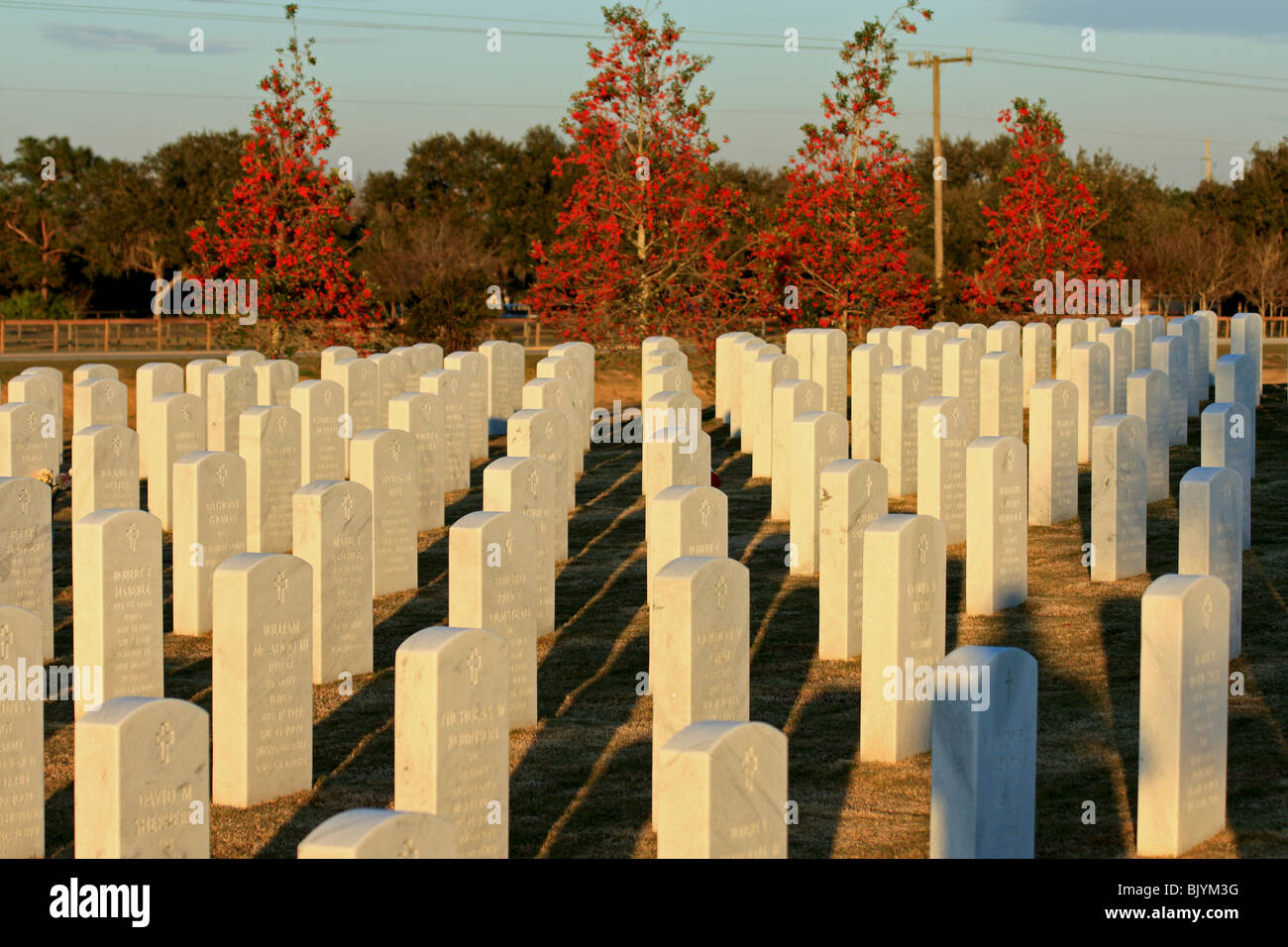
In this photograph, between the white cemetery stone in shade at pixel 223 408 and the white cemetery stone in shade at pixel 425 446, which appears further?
the white cemetery stone in shade at pixel 223 408

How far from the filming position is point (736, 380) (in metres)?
22.6

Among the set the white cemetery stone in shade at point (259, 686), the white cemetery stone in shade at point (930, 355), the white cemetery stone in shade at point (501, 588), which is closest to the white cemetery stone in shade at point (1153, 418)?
the white cemetery stone in shade at point (930, 355)

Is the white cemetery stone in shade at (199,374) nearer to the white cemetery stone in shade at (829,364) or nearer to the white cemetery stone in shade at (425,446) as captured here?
the white cemetery stone in shade at (425,446)

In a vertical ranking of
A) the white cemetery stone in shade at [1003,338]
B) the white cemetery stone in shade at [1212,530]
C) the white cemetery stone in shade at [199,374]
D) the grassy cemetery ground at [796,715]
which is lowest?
the grassy cemetery ground at [796,715]

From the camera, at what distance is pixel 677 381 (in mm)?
18891

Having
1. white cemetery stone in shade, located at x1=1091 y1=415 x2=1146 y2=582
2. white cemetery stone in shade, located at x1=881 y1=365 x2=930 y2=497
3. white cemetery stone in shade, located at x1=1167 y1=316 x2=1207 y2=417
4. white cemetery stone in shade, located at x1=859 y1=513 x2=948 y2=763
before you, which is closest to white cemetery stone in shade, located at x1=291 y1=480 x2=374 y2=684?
white cemetery stone in shade, located at x1=859 y1=513 x2=948 y2=763

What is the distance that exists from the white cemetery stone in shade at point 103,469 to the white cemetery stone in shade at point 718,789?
918 cm

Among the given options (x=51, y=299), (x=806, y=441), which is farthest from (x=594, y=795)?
(x=51, y=299)

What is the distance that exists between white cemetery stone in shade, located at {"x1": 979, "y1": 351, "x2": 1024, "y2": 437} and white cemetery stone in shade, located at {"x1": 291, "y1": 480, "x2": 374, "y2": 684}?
9.66 m

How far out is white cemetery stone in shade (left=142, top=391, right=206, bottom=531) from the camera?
54.4 feet

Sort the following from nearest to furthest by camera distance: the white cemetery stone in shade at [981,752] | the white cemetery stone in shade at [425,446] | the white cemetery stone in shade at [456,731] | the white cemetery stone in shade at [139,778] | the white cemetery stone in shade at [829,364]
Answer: the white cemetery stone in shade at [139,778]
the white cemetery stone in shade at [981,752]
the white cemetery stone in shade at [456,731]
the white cemetery stone in shade at [425,446]
the white cemetery stone in shade at [829,364]

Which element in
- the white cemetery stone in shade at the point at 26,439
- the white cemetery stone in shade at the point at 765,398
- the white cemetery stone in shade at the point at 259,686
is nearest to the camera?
the white cemetery stone in shade at the point at 259,686

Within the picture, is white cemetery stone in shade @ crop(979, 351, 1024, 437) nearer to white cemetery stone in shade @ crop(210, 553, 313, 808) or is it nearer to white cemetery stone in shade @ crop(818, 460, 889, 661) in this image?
white cemetery stone in shade @ crop(818, 460, 889, 661)

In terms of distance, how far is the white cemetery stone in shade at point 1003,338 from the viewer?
72.8 feet
